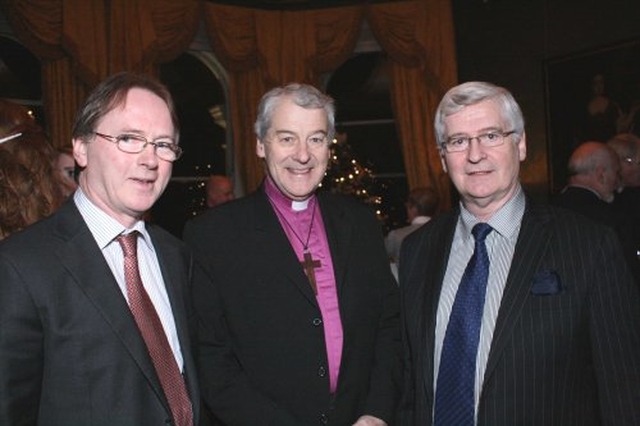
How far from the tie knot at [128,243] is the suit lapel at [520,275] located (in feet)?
3.64

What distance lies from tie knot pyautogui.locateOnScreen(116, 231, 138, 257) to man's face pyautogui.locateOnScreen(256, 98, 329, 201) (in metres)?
0.70

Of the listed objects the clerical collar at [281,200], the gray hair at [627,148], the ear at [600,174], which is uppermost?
the gray hair at [627,148]

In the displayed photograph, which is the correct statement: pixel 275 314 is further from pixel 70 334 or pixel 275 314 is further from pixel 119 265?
pixel 70 334

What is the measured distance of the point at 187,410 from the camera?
1.87 metres

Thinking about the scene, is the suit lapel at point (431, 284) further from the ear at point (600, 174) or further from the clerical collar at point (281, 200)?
the ear at point (600, 174)

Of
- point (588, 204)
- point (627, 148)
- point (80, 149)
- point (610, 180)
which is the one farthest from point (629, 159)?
point (80, 149)

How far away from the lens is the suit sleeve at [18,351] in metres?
1.56

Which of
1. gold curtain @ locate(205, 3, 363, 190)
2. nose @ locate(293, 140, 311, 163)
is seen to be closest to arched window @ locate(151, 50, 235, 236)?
gold curtain @ locate(205, 3, 363, 190)

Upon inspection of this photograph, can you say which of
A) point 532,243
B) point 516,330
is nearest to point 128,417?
point 516,330

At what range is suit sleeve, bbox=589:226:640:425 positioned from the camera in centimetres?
196

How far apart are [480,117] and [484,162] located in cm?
15

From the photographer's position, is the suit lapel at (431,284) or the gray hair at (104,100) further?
the suit lapel at (431,284)

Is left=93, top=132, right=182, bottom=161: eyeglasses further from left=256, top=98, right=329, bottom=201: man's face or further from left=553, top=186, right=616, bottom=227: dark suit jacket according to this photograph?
left=553, top=186, right=616, bottom=227: dark suit jacket

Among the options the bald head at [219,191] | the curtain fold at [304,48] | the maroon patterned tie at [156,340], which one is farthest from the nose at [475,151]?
the curtain fold at [304,48]
